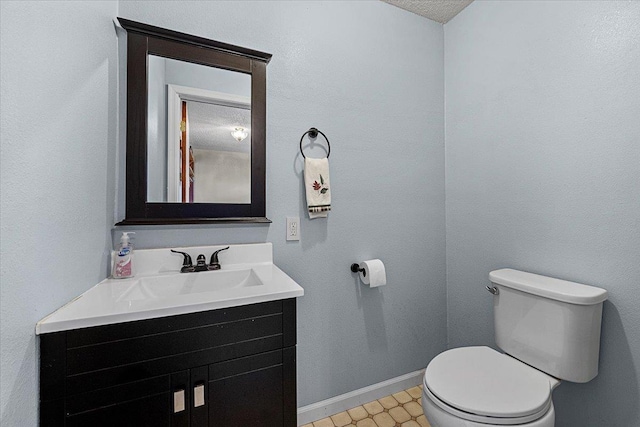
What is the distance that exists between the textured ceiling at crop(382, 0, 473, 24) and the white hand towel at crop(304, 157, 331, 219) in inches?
45.6

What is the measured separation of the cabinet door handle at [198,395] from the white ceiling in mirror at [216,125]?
39.0 inches

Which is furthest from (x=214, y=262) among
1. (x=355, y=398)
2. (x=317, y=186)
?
(x=355, y=398)

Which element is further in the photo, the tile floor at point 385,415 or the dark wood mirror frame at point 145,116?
the tile floor at point 385,415

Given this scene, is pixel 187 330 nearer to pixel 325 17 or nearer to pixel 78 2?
pixel 78 2

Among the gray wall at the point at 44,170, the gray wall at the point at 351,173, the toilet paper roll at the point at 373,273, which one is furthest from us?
the toilet paper roll at the point at 373,273

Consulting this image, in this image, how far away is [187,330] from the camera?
2.88 ft

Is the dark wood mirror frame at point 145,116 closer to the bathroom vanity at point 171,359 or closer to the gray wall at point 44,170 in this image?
the gray wall at point 44,170

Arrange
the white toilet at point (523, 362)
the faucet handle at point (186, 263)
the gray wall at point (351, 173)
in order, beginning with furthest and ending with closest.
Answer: the gray wall at point (351, 173) < the faucet handle at point (186, 263) < the white toilet at point (523, 362)

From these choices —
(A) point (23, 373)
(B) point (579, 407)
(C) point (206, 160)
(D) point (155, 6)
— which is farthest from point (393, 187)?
(A) point (23, 373)

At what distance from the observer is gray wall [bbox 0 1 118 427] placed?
655mm

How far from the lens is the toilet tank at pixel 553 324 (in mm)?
1159

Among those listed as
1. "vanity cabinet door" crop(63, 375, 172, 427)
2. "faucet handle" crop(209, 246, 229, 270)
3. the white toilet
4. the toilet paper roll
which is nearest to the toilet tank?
the white toilet

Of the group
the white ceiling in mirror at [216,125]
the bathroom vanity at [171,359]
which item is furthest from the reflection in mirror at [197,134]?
the bathroom vanity at [171,359]

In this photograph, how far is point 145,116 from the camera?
4.17ft
